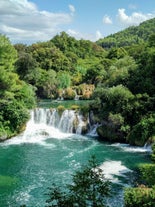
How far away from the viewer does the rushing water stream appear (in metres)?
23.1

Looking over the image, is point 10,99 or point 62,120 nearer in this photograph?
point 10,99

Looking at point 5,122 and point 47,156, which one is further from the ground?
point 5,122

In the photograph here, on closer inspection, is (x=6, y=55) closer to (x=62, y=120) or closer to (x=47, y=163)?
(x=62, y=120)

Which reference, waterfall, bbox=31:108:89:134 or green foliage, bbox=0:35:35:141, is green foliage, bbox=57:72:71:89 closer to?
waterfall, bbox=31:108:89:134

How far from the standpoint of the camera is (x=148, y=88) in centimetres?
3809

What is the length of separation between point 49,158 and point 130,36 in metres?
144

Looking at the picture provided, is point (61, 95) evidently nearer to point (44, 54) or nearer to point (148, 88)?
point (44, 54)

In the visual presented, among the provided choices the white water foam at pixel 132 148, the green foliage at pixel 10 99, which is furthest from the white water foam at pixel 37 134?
the white water foam at pixel 132 148

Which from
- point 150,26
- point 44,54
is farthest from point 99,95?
point 150,26

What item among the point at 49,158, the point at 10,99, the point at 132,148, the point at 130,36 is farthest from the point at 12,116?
the point at 130,36

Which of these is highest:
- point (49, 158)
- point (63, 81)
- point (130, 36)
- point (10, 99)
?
point (130, 36)

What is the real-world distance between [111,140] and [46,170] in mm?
10956

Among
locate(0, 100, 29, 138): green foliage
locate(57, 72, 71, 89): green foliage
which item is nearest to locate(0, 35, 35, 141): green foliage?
locate(0, 100, 29, 138): green foliage

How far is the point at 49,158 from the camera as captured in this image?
30438 millimetres
